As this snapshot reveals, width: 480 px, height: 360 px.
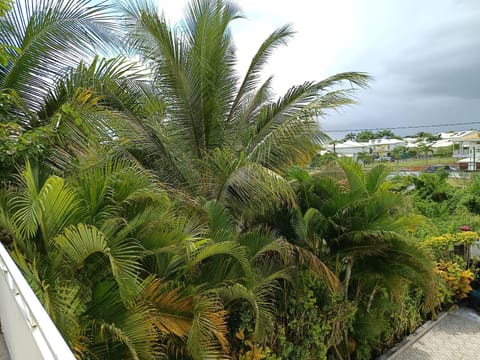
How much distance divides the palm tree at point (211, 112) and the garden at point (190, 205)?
24mm

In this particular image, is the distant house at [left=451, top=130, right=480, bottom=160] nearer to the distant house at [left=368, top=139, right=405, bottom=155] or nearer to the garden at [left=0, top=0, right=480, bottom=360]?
the distant house at [left=368, top=139, right=405, bottom=155]

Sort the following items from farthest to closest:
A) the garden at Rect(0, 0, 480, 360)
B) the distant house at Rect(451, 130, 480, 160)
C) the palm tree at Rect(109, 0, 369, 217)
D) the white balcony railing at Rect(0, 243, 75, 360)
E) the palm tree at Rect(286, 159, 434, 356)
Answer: the distant house at Rect(451, 130, 480, 160) < the palm tree at Rect(109, 0, 369, 217) < the palm tree at Rect(286, 159, 434, 356) < the garden at Rect(0, 0, 480, 360) < the white balcony railing at Rect(0, 243, 75, 360)

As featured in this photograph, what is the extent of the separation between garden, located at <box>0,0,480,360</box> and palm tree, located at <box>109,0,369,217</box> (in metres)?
0.02

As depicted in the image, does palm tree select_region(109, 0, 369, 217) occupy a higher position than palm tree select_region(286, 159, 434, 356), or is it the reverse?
palm tree select_region(109, 0, 369, 217)

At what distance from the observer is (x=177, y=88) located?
4.80m

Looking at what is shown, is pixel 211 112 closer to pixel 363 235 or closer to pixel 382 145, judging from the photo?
pixel 363 235

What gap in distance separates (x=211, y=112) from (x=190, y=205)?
1.93 m

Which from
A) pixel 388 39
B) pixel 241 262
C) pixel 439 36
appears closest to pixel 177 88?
pixel 241 262

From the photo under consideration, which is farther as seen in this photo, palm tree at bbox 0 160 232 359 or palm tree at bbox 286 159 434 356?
palm tree at bbox 286 159 434 356

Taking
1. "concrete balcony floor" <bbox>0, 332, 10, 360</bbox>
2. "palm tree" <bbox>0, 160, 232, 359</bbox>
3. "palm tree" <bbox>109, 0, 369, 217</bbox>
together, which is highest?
"palm tree" <bbox>109, 0, 369, 217</bbox>

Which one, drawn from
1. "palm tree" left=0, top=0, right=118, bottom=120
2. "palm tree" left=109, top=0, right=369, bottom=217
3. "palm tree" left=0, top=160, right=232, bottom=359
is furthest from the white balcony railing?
"palm tree" left=0, top=0, right=118, bottom=120

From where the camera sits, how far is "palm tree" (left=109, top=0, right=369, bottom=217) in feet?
13.8

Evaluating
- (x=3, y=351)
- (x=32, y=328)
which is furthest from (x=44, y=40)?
(x=32, y=328)

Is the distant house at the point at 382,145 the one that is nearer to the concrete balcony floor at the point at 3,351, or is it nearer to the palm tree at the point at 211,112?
the palm tree at the point at 211,112
